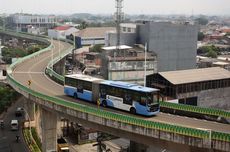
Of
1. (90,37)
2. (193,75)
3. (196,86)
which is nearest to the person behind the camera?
(196,86)

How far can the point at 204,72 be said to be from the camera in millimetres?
62250

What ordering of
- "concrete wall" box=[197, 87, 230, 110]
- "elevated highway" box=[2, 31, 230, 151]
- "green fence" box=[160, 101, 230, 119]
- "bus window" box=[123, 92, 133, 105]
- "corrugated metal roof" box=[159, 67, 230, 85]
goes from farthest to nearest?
"concrete wall" box=[197, 87, 230, 110]
"corrugated metal roof" box=[159, 67, 230, 85]
"bus window" box=[123, 92, 133, 105]
"green fence" box=[160, 101, 230, 119]
"elevated highway" box=[2, 31, 230, 151]

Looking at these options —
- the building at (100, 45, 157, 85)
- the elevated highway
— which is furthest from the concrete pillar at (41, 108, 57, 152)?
the building at (100, 45, 157, 85)

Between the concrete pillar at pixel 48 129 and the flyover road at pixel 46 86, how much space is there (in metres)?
2.84

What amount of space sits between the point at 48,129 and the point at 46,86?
7707 mm

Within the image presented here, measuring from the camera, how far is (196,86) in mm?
57375

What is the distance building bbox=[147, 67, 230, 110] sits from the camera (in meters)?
55.5

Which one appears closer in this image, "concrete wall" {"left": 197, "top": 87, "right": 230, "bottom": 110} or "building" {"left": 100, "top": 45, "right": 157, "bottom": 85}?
"concrete wall" {"left": 197, "top": 87, "right": 230, "bottom": 110}

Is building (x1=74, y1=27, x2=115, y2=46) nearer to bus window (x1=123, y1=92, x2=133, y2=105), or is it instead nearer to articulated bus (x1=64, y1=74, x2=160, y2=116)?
articulated bus (x1=64, y1=74, x2=160, y2=116)

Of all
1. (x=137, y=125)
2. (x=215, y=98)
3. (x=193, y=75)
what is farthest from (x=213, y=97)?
(x=137, y=125)

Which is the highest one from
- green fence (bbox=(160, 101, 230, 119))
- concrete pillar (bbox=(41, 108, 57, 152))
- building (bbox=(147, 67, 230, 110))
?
green fence (bbox=(160, 101, 230, 119))

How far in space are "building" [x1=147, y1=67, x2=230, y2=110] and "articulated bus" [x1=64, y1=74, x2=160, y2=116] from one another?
61.1 feet

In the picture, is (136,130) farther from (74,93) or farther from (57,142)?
(57,142)

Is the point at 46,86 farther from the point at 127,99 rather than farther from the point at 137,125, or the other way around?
the point at 137,125
